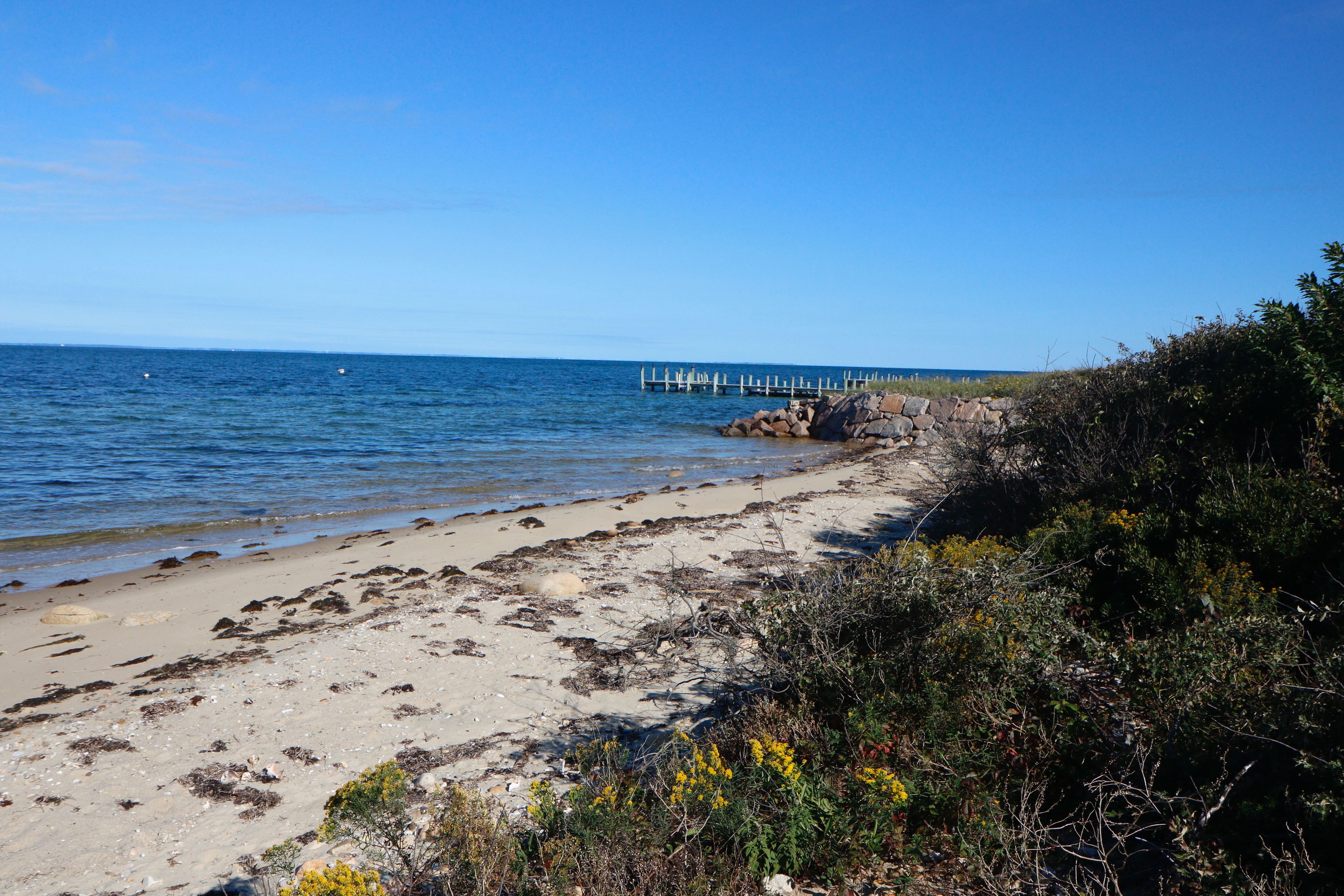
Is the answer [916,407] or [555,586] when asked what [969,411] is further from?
[555,586]

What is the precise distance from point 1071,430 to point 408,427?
2684 cm

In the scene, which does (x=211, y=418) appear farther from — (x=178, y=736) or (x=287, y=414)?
(x=178, y=736)

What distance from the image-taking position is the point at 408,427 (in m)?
30.6

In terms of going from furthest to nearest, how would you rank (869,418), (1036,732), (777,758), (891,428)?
(869,418) → (891,428) → (1036,732) → (777,758)

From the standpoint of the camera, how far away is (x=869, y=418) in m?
29.8

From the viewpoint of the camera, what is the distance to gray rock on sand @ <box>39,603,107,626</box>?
8234 millimetres

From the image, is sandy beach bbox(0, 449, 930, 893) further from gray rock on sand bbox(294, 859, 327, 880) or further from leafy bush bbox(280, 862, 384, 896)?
leafy bush bbox(280, 862, 384, 896)

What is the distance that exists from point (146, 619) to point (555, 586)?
4.42 m

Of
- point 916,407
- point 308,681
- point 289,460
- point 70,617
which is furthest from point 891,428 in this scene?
point 70,617

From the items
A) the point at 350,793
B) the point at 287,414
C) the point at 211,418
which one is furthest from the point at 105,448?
the point at 350,793

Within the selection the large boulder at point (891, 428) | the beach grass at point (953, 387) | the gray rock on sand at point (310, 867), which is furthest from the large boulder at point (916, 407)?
the gray rock on sand at point (310, 867)

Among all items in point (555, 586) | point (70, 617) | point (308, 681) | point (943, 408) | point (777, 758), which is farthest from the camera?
point (943, 408)

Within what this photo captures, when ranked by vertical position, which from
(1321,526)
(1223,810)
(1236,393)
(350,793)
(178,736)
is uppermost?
(1236,393)

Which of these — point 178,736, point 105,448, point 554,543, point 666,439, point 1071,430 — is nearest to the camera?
point 178,736
